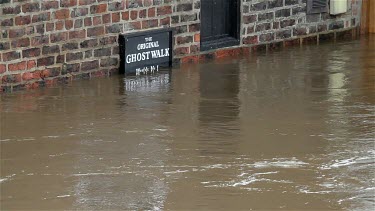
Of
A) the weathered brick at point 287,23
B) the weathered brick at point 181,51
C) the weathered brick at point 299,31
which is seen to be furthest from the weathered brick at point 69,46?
the weathered brick at point 299,31

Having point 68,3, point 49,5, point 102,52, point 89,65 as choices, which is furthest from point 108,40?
point 49,5

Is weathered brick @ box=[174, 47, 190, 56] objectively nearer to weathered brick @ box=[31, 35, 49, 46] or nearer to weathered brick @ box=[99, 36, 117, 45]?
weathered brick @ box=[99, 36, 117, 45]

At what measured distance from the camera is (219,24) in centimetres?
1361

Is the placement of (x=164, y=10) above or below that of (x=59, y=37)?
above

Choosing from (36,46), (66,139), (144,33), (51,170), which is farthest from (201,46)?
(51,170)

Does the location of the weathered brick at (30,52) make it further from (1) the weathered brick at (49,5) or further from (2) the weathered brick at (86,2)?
(2) the weathered brick at (86,2)

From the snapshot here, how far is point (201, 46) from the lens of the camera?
1328cm

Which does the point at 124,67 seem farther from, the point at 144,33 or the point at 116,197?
the point at 116,197

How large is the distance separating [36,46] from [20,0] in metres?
0.53

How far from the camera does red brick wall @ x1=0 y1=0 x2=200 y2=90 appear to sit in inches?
442

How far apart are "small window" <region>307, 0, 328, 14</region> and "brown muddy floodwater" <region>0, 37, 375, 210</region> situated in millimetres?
1602

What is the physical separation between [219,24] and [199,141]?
447cm

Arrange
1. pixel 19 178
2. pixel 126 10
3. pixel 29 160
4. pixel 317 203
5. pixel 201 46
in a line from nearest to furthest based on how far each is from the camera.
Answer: pixel 317 203 → pixel 19 178 → pixel 29 160 → pixel 126 10 → pixel 201 46

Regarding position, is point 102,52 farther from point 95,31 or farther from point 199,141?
point 199,141
